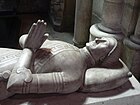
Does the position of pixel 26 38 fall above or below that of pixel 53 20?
above

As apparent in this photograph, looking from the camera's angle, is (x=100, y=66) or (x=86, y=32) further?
(x=86, y=32)

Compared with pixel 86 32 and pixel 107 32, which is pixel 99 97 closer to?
pixel 107 32

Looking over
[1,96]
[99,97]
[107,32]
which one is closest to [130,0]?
[107,32]

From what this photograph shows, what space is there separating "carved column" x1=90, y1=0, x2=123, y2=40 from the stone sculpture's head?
0.90 meters

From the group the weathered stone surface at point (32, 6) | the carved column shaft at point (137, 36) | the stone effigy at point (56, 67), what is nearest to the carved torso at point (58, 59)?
the stone effigy at point (56, 67)

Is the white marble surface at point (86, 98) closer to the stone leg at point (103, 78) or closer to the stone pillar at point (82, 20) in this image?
the stone leg at point (103, 78)

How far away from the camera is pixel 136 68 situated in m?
2.20

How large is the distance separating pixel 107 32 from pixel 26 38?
1.20 meters

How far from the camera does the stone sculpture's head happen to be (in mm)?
1364

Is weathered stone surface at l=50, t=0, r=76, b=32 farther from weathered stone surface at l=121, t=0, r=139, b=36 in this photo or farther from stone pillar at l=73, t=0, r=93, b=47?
weathered stone surface at l=121, t=0, r=139, b=36

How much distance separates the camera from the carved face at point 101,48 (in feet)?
4.47

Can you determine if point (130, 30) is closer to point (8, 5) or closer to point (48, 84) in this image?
point (48, 84)

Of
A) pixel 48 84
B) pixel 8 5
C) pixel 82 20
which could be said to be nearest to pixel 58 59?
pixel 48 84

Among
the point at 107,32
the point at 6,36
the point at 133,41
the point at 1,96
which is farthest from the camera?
the point at 6,36
